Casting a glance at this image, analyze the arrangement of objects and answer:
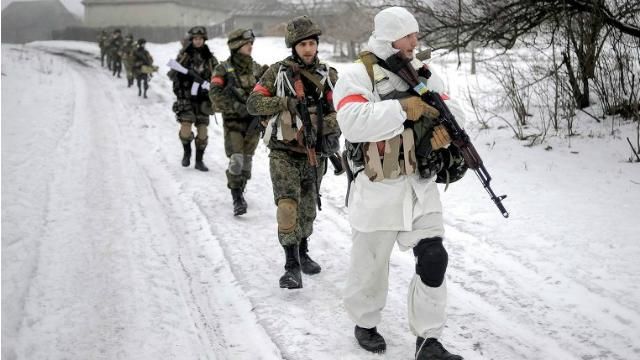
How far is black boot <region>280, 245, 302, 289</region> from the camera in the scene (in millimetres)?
4062

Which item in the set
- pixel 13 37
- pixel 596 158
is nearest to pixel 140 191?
pixel 596 158

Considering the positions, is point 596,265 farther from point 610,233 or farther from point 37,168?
point 37,168

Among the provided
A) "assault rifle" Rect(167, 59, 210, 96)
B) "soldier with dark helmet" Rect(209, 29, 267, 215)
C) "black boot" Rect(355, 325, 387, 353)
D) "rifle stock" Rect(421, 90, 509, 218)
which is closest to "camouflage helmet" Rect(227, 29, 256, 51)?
"soldier with dark helmet" Rect(209, 29, 267, 215)

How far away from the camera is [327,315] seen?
375 cm

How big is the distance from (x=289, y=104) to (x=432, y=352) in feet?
6.60

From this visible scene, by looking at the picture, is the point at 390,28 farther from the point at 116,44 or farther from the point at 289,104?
→ the point at 116,44

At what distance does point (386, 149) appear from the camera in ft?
9.72

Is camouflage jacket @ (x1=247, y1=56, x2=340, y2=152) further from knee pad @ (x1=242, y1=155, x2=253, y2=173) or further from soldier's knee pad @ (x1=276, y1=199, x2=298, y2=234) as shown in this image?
knee pad @ (x1=242, y1=155, x2=253, y2=173)

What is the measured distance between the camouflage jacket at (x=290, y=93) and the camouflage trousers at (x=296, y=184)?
0.11 metres

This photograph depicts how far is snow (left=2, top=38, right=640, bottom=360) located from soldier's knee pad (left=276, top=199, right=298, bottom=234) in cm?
46

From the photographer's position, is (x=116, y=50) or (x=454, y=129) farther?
(x=116, y=50)

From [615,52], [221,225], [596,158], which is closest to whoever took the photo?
[221,225]

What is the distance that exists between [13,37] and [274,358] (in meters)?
74.6

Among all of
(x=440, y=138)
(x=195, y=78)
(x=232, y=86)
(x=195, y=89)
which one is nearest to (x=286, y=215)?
(x=440, y=138)
